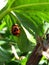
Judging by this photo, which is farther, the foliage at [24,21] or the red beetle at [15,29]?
the red beetle at [15,29]

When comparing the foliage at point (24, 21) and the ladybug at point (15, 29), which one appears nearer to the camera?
the foliage at point (24, 21)

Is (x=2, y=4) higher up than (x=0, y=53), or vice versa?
(x=2, y=4)

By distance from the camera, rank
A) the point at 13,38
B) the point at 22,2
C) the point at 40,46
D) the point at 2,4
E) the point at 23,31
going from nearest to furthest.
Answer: the point at 40,46 → the point at 2,4 → the point at 22,2 → the point at 23,31 → the point at 13,38

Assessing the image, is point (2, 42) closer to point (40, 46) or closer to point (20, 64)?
point (20, 64)

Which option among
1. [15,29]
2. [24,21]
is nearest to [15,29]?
[15,29]

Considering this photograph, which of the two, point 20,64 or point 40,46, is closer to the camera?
point 40,46

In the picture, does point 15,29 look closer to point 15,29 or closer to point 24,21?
point 15,29

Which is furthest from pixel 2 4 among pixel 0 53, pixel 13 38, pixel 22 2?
pixel 13 38

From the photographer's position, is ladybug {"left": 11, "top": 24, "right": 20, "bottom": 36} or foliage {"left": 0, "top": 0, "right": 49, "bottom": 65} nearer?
foliage {"left": 0, "top": 0, "right": 49, "bottom": 65}
